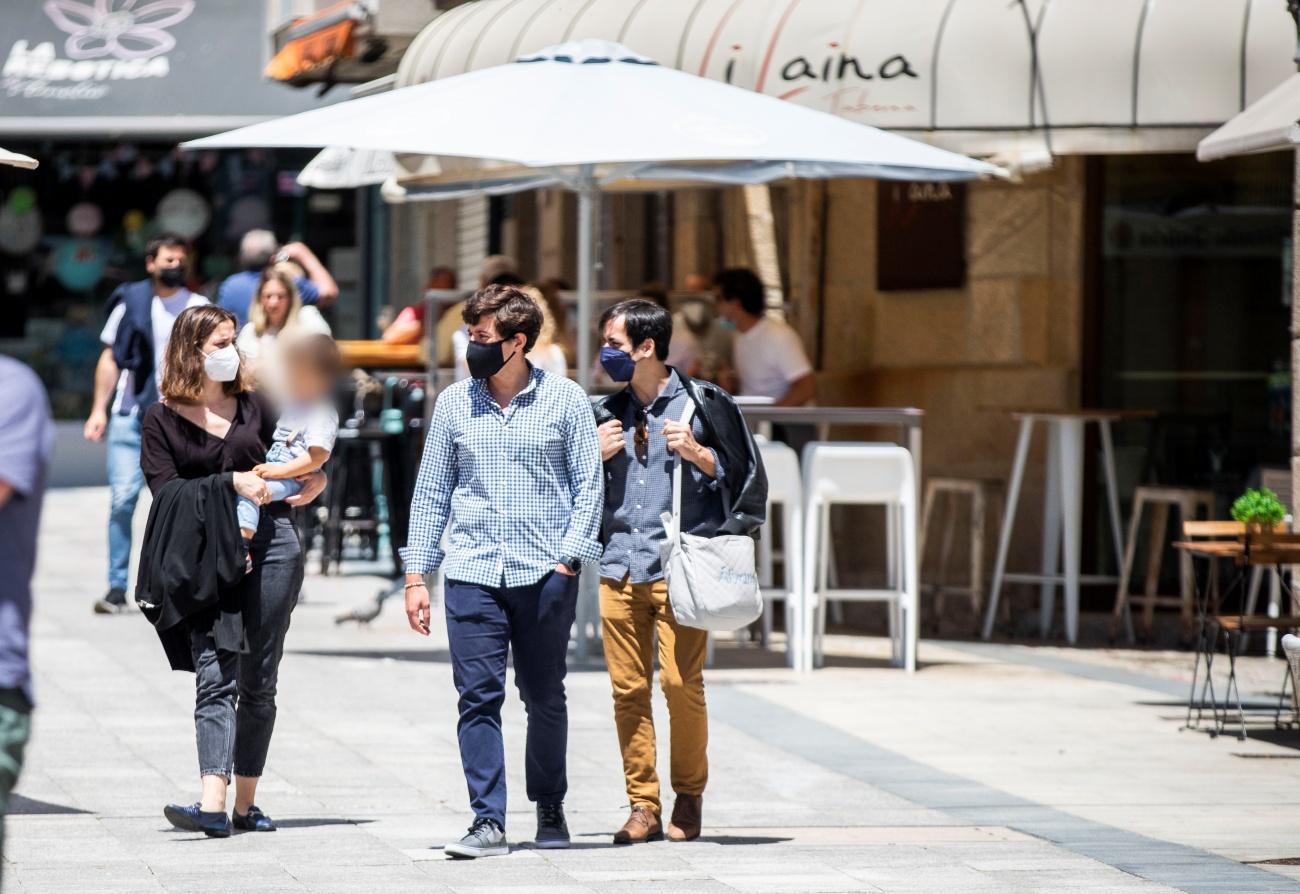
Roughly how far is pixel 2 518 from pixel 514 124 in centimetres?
601

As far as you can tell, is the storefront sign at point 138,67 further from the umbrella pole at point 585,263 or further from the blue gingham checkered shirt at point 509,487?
the blue gingham checkered shirt at point 509,487

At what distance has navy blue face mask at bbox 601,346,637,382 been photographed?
752cm

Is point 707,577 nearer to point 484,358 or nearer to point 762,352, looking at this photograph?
point 484,358

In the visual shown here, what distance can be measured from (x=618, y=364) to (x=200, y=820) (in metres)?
1.87

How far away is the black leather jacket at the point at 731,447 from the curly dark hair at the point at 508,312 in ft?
1.55

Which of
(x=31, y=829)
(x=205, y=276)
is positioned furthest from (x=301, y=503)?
(x=205, y=276)

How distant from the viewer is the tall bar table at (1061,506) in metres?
12.4

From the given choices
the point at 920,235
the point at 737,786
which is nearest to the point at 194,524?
the point at 737,786

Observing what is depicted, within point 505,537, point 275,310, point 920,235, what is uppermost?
point 920,235

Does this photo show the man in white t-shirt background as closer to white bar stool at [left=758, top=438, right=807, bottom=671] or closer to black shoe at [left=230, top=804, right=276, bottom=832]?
white bar stool at [left=758, top=438, right=807, bottom=671]

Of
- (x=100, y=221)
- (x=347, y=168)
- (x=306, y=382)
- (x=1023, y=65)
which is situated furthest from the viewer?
(x=100, y=221)

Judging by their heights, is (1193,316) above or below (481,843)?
above

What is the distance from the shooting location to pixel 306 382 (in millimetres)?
7805

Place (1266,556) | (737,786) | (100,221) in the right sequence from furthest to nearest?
(100,221), (1266,556), (737,786)
